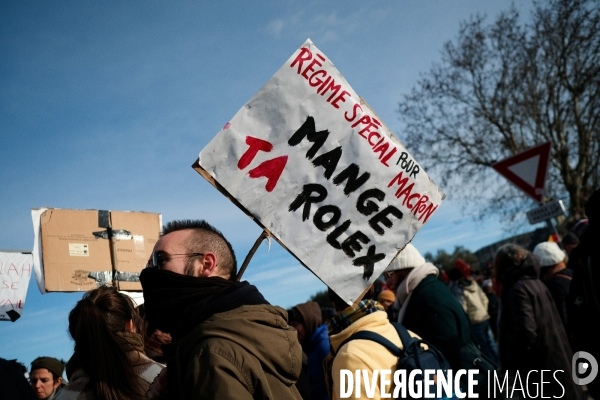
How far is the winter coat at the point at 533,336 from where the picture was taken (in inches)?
176

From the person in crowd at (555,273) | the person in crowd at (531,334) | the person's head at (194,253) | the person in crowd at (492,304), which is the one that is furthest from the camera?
the person in crowd at (492,304)

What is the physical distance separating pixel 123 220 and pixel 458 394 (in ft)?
8.90

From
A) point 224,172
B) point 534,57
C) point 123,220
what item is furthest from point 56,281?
point 534,57

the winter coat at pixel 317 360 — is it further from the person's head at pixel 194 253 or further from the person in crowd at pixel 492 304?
the person in crowd at pixel 492 304

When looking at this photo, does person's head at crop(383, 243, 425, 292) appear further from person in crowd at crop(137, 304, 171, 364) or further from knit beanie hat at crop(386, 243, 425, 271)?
person in crowd at crop(137, 304, 171, 364)

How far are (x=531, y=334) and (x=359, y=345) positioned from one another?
2327 mm

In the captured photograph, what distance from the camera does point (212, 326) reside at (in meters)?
1.91

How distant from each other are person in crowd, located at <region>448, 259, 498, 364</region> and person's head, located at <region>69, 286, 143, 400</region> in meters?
7.89

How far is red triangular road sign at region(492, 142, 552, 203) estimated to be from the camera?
5.75 meters

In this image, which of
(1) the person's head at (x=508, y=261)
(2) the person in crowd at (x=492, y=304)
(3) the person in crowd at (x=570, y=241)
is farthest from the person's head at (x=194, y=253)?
(2) the person in crowd at (x=492, y=304)

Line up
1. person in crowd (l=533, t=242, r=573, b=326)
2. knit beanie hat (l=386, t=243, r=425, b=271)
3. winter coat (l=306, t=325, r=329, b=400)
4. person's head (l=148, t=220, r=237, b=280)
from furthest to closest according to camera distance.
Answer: person in crowd (l=533, t=242, r=573, b=326) → winter coat (l=306, t=325, r=329, b=400) → knit beanie hat (l=386, t=243, r=425, b=271) → person's head (l=148, t=220, r=237, b=280)

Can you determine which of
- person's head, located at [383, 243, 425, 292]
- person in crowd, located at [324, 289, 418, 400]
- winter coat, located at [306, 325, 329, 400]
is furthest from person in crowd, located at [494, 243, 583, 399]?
person in crowd, located at [324, 289, 418, 400]

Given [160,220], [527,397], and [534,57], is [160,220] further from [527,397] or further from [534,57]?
[534,57]

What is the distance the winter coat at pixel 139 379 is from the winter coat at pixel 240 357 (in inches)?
38.2
